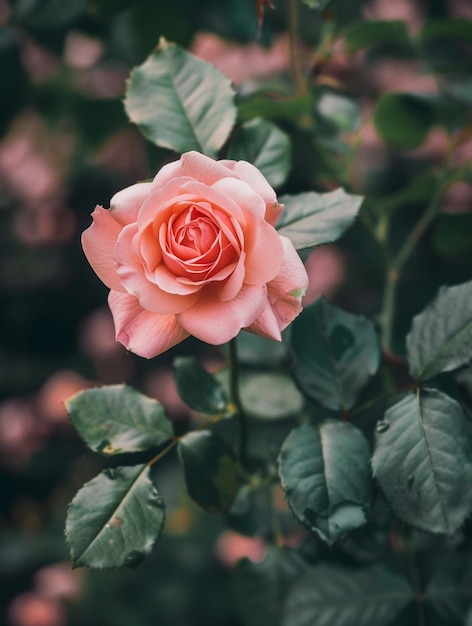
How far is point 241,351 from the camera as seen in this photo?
903 mm

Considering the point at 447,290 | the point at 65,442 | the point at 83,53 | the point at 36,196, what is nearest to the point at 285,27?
the point at 447,290

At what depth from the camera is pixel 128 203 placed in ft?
1.59

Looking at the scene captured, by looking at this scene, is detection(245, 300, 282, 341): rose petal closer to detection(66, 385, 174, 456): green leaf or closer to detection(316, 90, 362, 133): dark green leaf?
detection(66, 385, 174, 456): green leaf

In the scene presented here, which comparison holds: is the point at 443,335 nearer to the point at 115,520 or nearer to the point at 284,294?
the point at 284,294

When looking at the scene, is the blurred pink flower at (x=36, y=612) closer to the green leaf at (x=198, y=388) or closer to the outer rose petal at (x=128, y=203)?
the green leaf at (x=198, y=388)

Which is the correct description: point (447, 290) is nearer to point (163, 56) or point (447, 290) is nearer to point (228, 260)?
point (228, 260)

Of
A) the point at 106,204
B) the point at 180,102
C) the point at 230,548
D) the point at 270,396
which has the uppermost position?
the point at 180,102

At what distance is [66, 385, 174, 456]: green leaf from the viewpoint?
582 mm

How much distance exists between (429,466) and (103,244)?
12.3 inches

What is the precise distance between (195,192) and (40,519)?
4.62 ft

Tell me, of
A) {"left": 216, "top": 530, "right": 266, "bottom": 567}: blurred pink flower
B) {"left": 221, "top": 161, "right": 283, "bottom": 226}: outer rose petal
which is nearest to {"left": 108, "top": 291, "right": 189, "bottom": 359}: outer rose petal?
{"left": 221, "top": 161, "right": 283, "bottom": 226}: outer rose petal

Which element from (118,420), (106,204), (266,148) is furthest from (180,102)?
(106,204)

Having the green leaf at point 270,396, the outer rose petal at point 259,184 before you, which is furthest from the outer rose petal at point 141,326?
the green leaf at point 270,396

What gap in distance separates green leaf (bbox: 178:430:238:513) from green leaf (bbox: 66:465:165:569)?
2.0 inches
